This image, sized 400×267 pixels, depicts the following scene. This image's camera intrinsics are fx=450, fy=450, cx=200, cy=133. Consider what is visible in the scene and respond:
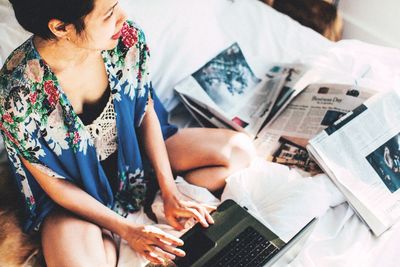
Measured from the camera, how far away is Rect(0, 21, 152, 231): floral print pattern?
0.91 m

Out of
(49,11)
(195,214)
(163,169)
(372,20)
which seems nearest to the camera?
(49,11)

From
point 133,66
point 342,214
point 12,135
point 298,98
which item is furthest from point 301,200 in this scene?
point 12,135

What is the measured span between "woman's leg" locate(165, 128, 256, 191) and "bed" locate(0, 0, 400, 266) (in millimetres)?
38

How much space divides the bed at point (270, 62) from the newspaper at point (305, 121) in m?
0.05

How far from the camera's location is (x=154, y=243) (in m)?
0.97

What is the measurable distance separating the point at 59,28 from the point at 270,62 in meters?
0.86

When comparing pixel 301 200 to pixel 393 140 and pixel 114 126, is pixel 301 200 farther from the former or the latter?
pixel 114 126

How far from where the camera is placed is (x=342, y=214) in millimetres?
1135

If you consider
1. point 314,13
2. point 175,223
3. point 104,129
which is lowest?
point 175,223

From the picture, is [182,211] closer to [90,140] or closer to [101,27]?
[90,140]

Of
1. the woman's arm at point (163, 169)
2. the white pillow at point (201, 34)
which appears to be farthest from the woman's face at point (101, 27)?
the white pillow at point (201, 34)

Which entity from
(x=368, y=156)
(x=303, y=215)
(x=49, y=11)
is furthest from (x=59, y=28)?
(x=368, y=156)

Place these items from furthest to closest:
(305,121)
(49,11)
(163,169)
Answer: (305,121) → (163,169) → (49,11)

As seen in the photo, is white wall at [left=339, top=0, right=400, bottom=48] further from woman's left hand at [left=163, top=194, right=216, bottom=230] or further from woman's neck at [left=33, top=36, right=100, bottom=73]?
woman's neck at [left=33, top=36, right=100, bottom=73]
